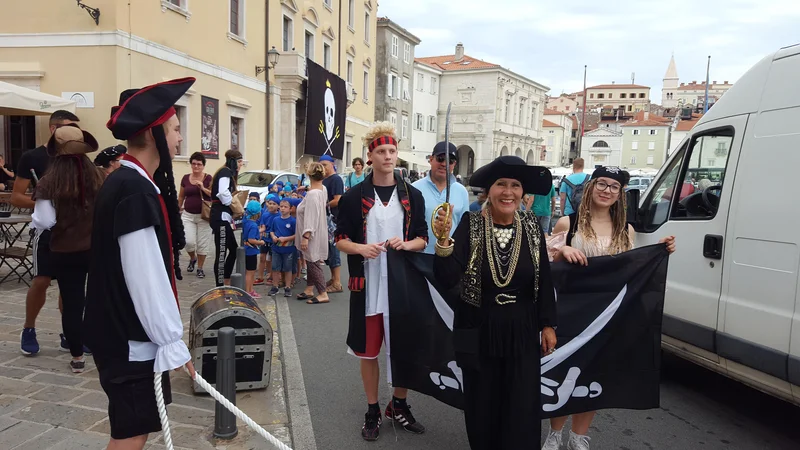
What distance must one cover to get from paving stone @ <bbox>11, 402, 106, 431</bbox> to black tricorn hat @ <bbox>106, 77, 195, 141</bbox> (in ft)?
8.24

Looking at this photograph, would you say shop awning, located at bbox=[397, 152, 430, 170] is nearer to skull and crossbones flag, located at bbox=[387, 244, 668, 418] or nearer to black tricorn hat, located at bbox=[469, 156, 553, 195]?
skull and crossbones flag, located at bbox=[387, 244, 668, 418]

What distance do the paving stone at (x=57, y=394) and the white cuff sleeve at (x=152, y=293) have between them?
2565mm

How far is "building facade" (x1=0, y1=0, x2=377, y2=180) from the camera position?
44.4 ft

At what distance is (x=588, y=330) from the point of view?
3.63 meters

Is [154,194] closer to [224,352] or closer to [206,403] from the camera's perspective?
[224,352]

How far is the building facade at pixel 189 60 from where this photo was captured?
1354 centimetres

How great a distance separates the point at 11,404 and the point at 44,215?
1.46 metres

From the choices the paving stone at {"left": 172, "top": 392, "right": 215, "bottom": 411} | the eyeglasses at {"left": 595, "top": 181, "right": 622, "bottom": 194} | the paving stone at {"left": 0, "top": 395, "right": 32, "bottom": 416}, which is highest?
the eyeglasses at {"left": 595, "top": 181, "right": 622, "bottom": 194}

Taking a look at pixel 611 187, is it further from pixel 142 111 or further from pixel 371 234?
pixel 142 111

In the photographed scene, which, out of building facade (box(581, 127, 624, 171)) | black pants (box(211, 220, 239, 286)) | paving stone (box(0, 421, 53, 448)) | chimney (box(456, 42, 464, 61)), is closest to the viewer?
paving stone (box(0, 421, 53, 448))

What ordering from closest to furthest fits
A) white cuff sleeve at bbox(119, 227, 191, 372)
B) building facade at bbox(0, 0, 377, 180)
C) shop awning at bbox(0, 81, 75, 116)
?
white cuff sleeve at bbox(119, 227, 191, 372) → shop awning at bbox(0, 81, 75, 116) → building facade at bbox(0, 0, 377, 180)

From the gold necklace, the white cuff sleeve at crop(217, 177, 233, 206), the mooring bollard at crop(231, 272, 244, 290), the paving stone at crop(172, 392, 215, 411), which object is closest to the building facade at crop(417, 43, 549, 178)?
the white cuff sleeve at crop(217, 177, 233, 206)

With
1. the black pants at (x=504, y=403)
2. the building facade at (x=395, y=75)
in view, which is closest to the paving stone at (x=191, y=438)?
the black pants at (x=504, y=403)

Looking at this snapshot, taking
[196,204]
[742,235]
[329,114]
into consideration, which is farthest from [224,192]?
[329,114]
